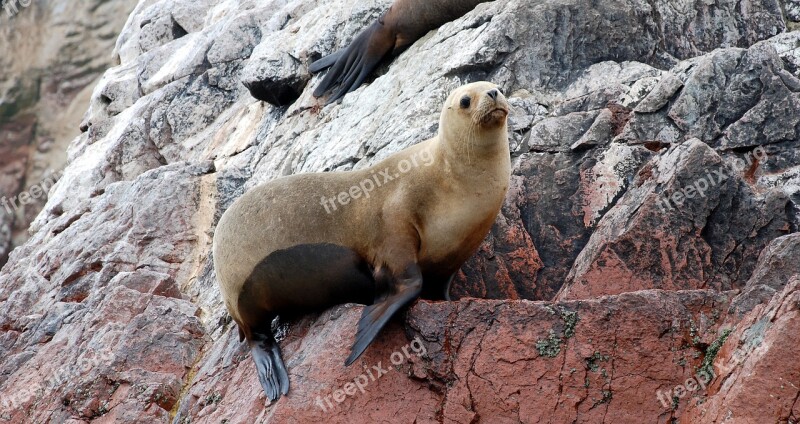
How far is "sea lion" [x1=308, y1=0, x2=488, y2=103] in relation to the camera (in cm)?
995

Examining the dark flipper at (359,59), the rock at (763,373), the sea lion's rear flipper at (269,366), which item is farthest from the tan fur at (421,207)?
the dark flipper at (359,59)

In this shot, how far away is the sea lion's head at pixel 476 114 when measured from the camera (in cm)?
616

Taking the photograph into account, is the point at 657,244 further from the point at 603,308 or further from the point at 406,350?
the point at 406,350

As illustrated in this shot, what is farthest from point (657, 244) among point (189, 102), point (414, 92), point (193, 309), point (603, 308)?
point (189, 102)

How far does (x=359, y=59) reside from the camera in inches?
396

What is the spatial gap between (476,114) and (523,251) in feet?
4.27

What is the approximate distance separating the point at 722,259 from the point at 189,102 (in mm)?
7642
